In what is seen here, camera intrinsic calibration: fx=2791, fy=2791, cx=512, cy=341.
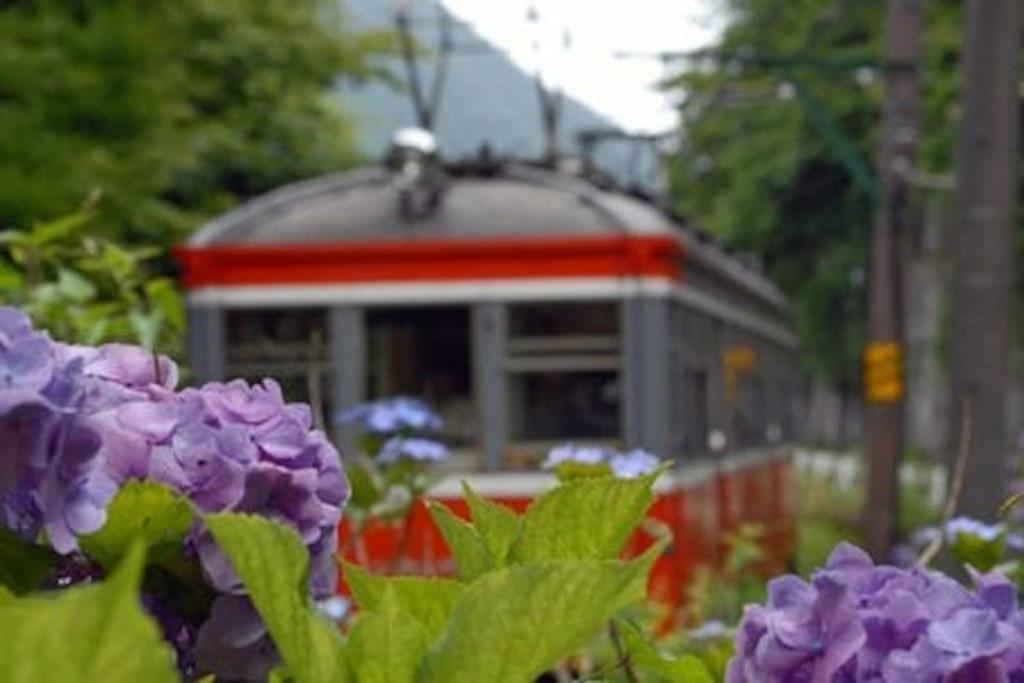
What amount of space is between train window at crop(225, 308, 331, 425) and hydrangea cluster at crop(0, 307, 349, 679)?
10.8 m

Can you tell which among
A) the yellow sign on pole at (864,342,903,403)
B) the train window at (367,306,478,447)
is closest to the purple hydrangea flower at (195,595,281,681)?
the train window at (367,306,478,447)

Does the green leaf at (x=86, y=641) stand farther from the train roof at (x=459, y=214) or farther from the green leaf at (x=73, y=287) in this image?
the train roof at (x=459, y=214)

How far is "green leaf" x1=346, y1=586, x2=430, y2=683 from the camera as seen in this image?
4.30ft

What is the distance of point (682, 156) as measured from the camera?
3916 cm

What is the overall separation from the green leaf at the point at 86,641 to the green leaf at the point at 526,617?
267 mm

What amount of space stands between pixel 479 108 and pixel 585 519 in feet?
92.1

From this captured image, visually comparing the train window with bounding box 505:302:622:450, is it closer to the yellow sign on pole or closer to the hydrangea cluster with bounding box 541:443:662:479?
the yellow sign on pole

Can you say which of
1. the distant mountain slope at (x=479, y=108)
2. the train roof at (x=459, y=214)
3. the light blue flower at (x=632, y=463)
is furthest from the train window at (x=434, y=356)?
the light blue flower at (x=632, y=463)

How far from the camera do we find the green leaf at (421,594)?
1494 millimetres

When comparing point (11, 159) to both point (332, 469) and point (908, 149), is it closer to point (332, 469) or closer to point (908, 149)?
point (908, 149)

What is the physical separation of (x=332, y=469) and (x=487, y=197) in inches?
438

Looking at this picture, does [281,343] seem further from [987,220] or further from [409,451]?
[409,451]

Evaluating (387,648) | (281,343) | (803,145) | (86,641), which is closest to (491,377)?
(281,343)

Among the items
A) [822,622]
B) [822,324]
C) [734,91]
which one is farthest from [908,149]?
[822,324]
